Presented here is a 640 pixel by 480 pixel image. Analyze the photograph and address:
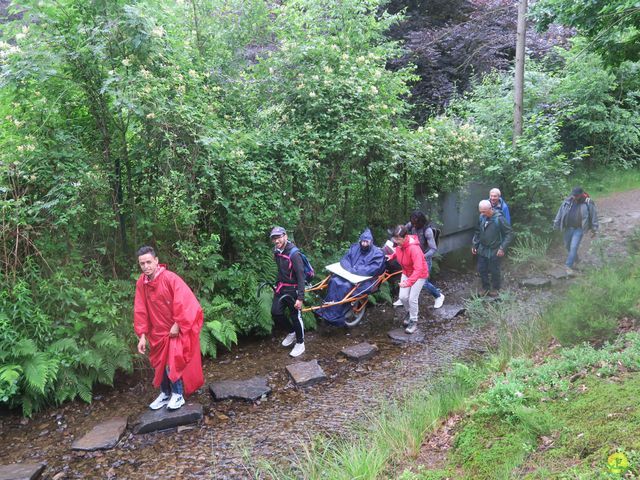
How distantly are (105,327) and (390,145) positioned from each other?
5.76 metres

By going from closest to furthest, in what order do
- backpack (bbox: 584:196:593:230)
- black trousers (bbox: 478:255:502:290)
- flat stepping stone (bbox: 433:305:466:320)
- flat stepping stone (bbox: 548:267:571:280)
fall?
flat stepping stone (bbox: 433:305:466:320) < black trousers (bbox: 478:255:502:290) < backpack (bbox: 584:196:593:230) < flat stepping stone (bbox: 548:267:571:280)

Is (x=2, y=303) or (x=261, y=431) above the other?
(x=2, y=303)

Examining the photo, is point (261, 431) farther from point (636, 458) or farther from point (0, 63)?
point (0, 63)

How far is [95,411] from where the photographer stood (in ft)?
18.3

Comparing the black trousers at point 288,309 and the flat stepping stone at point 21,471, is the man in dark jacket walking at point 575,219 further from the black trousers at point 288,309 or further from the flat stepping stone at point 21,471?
the flat stepping stone at point 21,471

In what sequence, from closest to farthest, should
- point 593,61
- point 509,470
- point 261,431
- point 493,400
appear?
point 509,470 → point 493,400 → point 261,431 → point 593,61

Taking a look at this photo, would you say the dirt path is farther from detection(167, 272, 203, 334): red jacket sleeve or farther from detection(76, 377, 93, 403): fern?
detection(167, 272, 203, 334): red jacket sleeve

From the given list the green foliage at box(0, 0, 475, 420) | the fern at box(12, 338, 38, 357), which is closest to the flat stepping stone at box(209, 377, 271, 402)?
the green foliage at box(0, 0, 475, 420)

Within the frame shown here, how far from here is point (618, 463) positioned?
2938mm

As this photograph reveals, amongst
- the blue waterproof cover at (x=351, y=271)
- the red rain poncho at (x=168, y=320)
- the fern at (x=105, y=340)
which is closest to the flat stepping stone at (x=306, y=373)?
the blue waterproof cover at (x=351, y=271)

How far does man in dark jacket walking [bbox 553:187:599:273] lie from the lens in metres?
9.23

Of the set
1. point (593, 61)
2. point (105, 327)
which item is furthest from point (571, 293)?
point (593, 61)

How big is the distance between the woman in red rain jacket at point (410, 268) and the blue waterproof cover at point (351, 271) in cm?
37

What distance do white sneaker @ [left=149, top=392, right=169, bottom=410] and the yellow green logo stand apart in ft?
14.4
